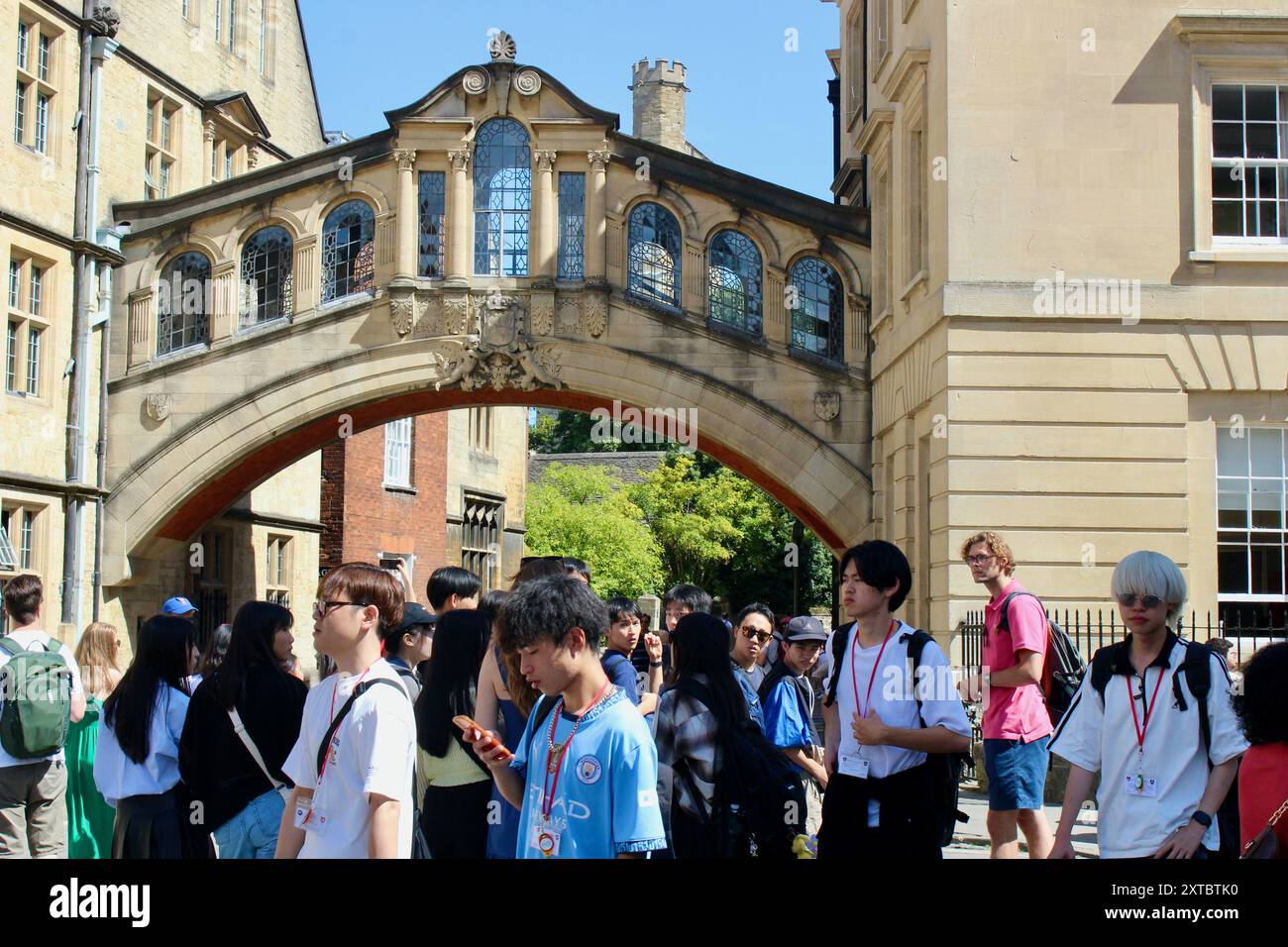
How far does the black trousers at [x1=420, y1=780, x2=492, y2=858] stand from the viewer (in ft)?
20.2

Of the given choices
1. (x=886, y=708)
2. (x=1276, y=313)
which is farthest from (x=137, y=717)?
(x=1276, y=313)

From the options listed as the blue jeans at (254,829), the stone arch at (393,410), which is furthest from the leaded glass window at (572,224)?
the blue jeans at (254,829)

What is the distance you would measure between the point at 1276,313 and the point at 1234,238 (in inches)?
35.1

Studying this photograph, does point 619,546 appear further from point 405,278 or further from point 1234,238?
point 1234,238

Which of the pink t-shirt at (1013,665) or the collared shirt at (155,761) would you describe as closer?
the collared shirt at (155,761)

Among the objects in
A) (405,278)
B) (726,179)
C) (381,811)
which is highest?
(726,179)

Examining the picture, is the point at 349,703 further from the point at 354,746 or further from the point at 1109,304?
the point at 1109,304

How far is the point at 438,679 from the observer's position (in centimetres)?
611

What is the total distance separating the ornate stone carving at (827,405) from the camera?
69.3ft

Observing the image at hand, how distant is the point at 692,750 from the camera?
6.01m

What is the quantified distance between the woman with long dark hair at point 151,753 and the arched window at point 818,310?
15453mm

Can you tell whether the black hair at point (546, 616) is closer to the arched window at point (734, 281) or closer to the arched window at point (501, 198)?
the arched window at point (734, 281)

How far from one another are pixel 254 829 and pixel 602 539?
48457 mm
